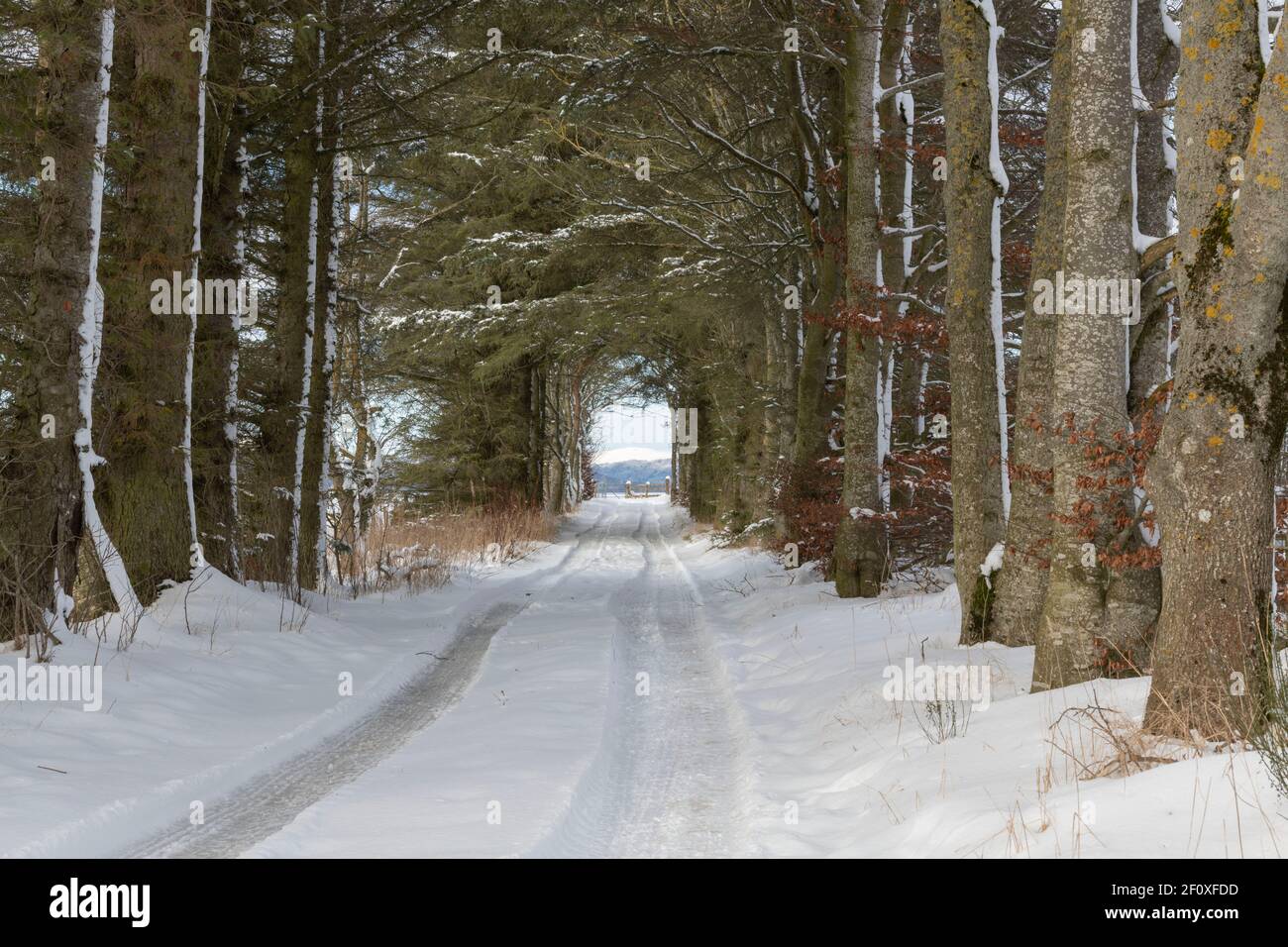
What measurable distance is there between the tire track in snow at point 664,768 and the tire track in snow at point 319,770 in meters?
1.47

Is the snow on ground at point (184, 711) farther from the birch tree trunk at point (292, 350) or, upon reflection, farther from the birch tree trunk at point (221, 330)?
the birch tree trunk at point (292, 350)

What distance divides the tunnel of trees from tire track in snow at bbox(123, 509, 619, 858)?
240cm

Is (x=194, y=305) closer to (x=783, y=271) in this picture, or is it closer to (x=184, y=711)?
(x=184, y=711)

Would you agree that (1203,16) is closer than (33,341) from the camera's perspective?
Yes

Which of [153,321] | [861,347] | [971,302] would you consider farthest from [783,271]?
[153,321]

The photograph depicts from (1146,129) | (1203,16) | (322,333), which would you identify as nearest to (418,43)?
(322,333)

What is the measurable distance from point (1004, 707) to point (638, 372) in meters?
29.0

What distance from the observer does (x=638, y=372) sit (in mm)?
34750

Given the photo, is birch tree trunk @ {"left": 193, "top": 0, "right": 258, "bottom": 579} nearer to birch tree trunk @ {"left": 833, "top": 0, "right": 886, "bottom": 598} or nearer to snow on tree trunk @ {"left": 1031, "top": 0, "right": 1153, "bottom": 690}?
birch tree trunk @ {"left": 833, "top": 0, "right": 886, "bottom": 598}

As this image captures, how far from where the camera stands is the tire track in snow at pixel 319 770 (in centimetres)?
489

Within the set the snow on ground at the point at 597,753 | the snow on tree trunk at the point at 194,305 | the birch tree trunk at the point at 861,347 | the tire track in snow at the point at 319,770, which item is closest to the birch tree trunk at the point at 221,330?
the snow on tree trunk at the point at 194,305

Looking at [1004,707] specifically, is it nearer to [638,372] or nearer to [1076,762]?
[1076,762]

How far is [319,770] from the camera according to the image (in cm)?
624

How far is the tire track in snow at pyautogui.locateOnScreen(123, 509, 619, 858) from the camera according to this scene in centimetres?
489
